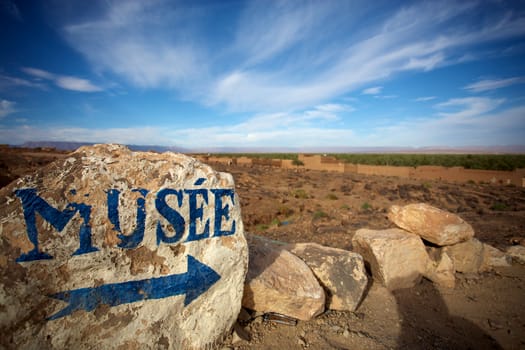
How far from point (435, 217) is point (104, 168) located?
4.97 m

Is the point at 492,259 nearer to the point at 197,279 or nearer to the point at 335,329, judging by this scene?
the point at 335,329

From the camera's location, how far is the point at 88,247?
6.72 feet

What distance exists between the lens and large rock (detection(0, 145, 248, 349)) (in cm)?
185

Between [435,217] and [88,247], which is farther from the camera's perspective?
[435,217]

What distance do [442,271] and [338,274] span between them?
7.06 ft

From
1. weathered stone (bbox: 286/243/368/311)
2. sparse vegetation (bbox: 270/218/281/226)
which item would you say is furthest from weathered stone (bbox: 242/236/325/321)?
sparse vegetation (bbox: 270/218/281/226)

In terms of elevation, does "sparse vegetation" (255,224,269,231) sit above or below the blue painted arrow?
below

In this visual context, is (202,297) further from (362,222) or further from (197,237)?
(362,222)

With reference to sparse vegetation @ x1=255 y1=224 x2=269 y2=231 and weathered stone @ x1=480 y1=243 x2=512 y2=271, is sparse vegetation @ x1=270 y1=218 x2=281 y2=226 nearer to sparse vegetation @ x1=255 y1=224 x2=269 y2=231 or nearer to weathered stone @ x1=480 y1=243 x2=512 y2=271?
sparse vegetation @ x1=255 y1=224 x2=269 y2=231

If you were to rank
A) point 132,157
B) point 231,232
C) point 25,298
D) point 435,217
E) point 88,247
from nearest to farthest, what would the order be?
1. point 25,298
2. point 88,247
3. point 132,157
4. point 231,232
5. point 435,217

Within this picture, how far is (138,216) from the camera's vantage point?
226cm

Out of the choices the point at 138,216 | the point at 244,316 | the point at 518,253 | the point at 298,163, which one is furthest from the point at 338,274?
the point at 298,163

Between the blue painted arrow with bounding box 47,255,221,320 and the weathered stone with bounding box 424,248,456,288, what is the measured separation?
3.88m

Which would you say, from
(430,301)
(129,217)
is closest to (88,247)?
(129,217)
